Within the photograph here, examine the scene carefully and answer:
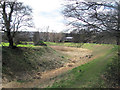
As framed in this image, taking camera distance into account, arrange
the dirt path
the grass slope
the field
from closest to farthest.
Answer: the field
the dirt path
the grass slope

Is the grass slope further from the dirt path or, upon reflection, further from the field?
the dirt path

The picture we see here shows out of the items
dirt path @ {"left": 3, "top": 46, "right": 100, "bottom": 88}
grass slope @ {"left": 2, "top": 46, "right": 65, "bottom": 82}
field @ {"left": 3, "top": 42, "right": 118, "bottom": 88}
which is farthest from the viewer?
grass slope @ {"left": 2, "top": 46, "right": 65, "bottom": 82}

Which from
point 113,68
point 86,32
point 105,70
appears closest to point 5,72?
point 86,32

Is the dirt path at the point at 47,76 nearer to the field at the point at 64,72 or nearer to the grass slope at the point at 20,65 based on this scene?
the field at the point at 64,72

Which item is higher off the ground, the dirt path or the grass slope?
the grass slope

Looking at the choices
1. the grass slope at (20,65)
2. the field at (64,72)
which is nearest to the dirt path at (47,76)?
the field at (64,72)

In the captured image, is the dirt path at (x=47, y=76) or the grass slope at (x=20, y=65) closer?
the dirt path at (x=47, y=76)

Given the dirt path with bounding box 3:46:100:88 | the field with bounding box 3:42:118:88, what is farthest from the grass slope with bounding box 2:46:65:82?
the dirt path with bounding box 3:46:100:88

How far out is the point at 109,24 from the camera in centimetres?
477

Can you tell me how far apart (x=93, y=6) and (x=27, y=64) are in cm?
671

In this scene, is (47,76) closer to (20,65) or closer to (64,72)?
(64,72)

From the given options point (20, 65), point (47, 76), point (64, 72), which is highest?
point (20, 65)

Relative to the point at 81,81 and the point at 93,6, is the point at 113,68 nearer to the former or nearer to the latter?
the point at 81,81

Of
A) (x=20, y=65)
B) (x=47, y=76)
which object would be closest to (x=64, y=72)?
(x=47, y=76)
